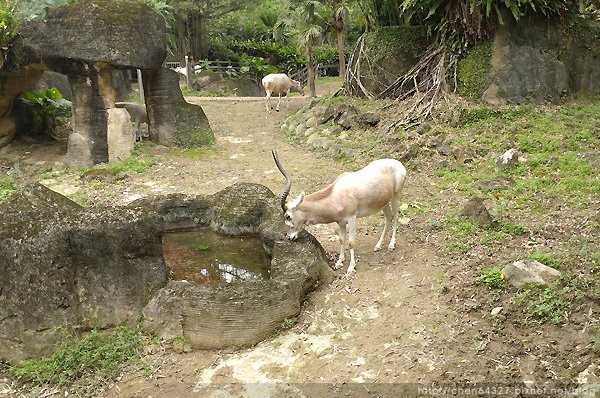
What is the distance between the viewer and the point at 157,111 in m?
14.0

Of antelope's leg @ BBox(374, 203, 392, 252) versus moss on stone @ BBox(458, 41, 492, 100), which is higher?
moss on stone @ BBox(458, 41, 492, 100)

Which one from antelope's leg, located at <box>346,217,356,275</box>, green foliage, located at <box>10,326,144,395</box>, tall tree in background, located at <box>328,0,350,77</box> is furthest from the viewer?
tall tree in background, located at <box>328,0,350,77</box>

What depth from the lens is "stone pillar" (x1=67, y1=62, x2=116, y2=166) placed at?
493 inches

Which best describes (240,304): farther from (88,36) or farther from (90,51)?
(88,36)

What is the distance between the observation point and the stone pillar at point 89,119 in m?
12.5

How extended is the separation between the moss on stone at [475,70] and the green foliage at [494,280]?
297 inches

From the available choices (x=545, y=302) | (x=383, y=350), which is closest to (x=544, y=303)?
(x=545, y=302)

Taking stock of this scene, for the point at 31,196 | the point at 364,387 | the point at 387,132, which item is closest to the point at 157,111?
the point at 387,132

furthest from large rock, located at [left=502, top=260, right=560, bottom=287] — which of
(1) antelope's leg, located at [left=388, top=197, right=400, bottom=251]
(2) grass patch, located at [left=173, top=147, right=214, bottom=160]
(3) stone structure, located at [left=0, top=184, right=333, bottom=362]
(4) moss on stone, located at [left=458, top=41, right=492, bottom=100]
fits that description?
(2) grass patch, located at [left=173, top=147, right=214, bottom=160]

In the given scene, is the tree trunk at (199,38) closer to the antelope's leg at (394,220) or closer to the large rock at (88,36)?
the large rock at (88,36)

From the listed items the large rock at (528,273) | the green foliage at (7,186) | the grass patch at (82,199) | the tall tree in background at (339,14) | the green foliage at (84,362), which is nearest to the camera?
the green foliage at (84,362)

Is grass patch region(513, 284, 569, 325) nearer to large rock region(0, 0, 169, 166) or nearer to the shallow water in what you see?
the shallow water

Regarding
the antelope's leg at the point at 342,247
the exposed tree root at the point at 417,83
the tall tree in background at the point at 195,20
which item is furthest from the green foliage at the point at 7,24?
the tall tree in background at the point at 195,20

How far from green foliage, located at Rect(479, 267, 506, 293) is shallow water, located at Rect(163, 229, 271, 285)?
2.73 meters
